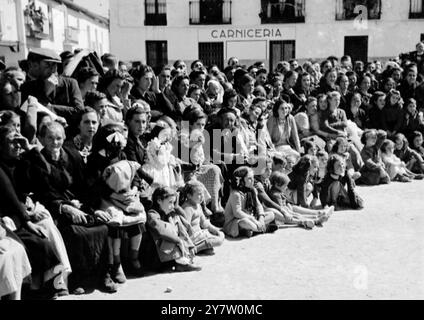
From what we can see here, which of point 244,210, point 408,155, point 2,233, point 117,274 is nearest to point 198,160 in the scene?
point 244,210

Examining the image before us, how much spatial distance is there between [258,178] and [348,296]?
9.29ft

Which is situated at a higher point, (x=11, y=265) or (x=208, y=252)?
(x=11, y=265)

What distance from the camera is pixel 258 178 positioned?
753 centimetres

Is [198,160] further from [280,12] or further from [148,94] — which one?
[280,12]

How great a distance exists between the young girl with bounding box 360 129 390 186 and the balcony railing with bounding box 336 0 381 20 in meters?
17.7

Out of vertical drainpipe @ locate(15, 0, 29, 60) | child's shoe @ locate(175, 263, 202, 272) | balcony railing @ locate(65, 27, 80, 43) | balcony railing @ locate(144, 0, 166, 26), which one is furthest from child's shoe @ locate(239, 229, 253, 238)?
balcony railing @ locate(65, 27, 80, 43)

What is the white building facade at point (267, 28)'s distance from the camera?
2620 cm

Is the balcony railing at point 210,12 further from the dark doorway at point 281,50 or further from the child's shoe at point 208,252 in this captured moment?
the child's shoe at point 208,252

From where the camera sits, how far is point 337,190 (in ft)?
26.9

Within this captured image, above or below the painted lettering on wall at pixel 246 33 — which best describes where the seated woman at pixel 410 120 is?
below

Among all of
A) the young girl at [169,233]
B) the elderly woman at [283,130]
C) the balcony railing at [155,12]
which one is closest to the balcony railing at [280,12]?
the balcony railing at [155,12]

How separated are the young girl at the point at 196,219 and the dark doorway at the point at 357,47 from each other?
2210 centimetres

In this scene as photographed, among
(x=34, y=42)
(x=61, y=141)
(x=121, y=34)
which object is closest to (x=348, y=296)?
(x=61, y=141)

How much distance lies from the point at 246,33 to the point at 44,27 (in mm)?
9265
